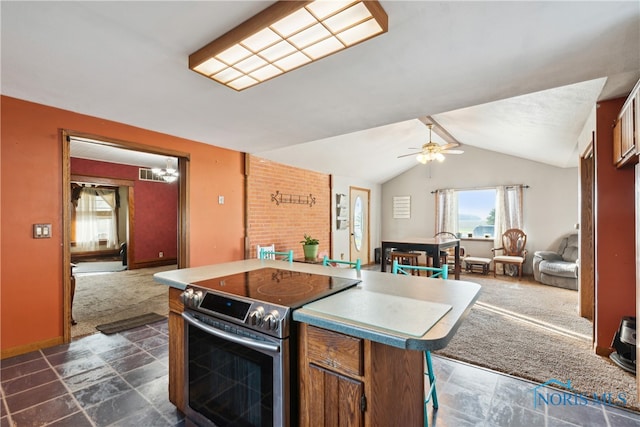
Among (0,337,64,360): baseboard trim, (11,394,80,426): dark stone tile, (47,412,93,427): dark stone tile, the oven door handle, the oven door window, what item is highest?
the oven door handle

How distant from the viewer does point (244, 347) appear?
1229 millimetres

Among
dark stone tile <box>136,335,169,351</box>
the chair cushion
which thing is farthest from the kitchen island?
the chair cushion

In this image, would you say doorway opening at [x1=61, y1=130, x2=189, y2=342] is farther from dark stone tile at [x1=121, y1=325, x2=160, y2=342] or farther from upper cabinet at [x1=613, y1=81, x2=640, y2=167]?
upper cabinet at [x1=613, y1=81, x2=640, y2=167]

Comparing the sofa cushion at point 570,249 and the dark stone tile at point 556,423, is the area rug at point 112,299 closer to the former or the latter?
the dark stone tile at point 556,423

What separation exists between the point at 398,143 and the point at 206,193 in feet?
12.3

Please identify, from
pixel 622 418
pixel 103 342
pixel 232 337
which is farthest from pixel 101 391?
pixel 622 418

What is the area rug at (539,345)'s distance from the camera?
6.79ft

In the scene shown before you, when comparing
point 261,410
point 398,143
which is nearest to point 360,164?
point 398,143

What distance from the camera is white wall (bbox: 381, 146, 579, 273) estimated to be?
18.4 ft

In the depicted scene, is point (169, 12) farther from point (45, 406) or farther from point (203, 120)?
point (45, 406)

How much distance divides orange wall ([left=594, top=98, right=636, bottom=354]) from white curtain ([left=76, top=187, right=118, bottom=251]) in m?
10.3

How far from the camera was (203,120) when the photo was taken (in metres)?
2.85

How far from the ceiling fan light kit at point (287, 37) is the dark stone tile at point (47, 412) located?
225cm

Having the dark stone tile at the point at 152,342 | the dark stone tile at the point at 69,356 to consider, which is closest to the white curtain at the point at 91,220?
the dark stone tile at the point at 69,356
